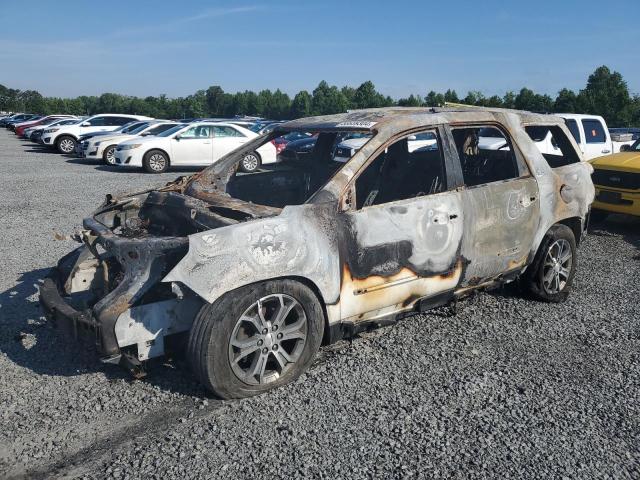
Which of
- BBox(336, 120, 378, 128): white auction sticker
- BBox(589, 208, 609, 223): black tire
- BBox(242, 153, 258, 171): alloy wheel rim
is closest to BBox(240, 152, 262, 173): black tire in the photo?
BBox(242, 153, 258, 171): alloy wheel rim

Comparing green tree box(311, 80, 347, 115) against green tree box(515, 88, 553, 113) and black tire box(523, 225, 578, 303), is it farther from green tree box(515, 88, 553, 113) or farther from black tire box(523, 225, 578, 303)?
black tire box(523, 225, 578, 303)

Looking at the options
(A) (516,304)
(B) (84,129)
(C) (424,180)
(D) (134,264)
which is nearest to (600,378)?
(A) (516,304)

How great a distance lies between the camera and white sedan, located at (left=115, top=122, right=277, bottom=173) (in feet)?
56.1

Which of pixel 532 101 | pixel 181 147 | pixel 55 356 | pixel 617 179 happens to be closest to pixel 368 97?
pixel 532 101

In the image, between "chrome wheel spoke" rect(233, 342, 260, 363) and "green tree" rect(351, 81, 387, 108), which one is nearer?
"chrome wheel spoke" rect(233, 342, 260, 363)

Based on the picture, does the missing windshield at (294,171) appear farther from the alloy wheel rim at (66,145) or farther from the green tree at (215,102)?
the green tree at (215,102)

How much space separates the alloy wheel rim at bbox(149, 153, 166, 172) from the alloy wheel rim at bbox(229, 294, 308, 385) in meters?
14.5

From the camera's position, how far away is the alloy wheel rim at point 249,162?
5254 millimetres

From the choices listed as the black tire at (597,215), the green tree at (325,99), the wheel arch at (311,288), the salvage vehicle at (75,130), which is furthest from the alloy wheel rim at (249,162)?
the green tree at (325,99)

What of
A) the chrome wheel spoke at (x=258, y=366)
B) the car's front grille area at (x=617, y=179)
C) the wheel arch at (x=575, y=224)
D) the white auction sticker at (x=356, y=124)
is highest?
the white auction sticker at (x=356, y=124)

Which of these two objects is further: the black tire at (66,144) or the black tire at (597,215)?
the black tire at (66,144)

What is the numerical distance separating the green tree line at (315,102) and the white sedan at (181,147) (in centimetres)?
666

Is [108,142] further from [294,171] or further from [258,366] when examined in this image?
[258,366]

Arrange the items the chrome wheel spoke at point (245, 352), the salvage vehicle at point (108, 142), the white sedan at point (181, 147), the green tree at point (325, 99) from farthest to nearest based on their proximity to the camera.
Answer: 1. the green tree at point (325, 99)
2. the salvage vehicle at point (108, 142)
3. the white sedan at point (181, 147)
4. the chrome wheel spoke at point (245, 352)
